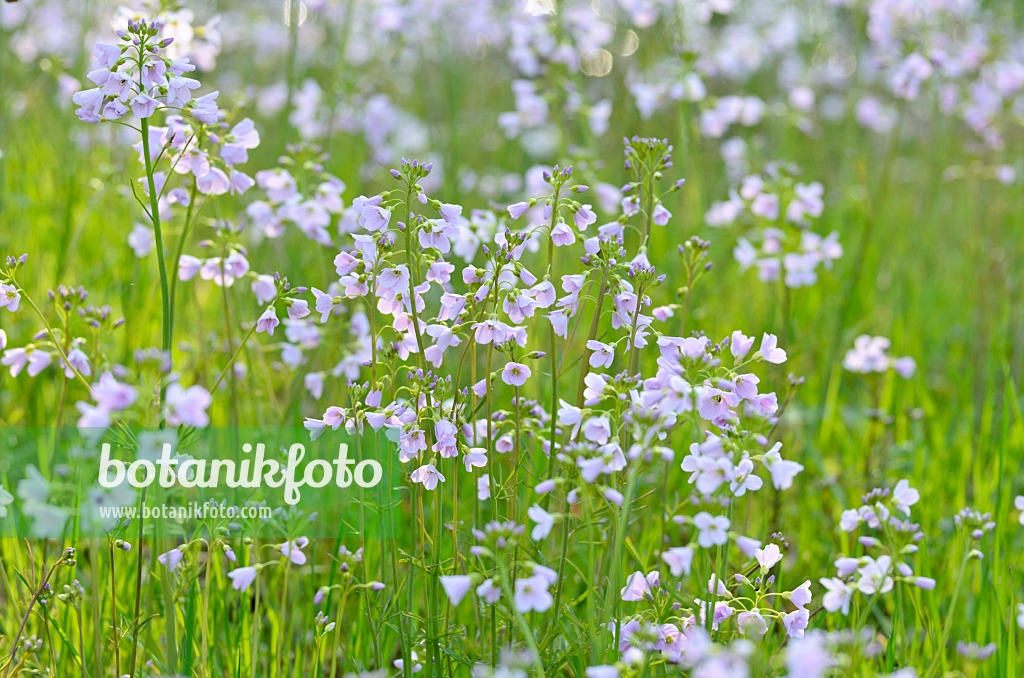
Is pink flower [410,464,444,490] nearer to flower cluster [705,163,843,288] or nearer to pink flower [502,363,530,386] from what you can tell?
pink flower [502,363,530,386]

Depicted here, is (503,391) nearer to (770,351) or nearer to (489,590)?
(770,351)

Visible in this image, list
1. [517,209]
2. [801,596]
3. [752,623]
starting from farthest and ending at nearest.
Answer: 1. [517,209]
2. [801,596]
3. [752,623]

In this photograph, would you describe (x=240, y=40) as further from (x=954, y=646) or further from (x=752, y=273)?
(x=954, y=646)

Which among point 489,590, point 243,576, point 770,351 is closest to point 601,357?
point 770,351

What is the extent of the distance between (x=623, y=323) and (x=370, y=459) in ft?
2.24

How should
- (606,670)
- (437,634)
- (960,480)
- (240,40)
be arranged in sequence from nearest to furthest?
(606,670), (437,634), (960,480), (240,40)

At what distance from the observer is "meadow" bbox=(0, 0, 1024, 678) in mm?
1603

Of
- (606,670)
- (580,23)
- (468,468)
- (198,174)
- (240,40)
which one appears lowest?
(606,670)

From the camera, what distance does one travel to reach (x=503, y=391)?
325 cm

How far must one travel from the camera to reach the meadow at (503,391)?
5.26 ft

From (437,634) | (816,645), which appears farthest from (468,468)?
(816,645)

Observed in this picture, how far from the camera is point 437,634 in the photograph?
5.46 feet

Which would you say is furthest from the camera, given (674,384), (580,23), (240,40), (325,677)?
(240,40)

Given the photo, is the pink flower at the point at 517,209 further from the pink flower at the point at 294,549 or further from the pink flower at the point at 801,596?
the pink flower at the point at 801,596
